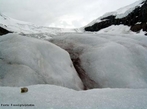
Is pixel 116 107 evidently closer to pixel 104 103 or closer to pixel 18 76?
pixel 104 103

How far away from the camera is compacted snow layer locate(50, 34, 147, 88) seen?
181 inches

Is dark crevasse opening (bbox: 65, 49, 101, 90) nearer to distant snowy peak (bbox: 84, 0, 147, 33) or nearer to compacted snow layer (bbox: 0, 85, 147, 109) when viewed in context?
compacted snow layer (bbox: 0, 85, 147, 109)

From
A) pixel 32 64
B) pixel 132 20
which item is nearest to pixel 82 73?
pixel 32 64

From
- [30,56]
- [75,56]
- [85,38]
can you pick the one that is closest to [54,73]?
[30,56]

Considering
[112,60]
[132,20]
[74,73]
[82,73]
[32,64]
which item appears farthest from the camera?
[132,20]

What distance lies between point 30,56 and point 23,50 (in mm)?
255

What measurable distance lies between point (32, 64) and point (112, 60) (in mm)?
2473

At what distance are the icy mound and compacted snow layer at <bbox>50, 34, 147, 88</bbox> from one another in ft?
2.29

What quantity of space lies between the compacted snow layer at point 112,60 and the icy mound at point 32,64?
27.5 inches

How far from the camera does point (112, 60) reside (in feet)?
16.7

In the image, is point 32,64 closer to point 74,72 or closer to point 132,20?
point 74,72

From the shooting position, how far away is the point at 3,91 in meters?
2.37

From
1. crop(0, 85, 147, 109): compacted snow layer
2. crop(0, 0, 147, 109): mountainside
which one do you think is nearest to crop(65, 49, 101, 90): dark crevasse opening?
crop(0, 0, 147, 109): mountainside

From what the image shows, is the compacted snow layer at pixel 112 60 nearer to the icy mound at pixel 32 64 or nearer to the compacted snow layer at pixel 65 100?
the icy mound at pixel 32 64
